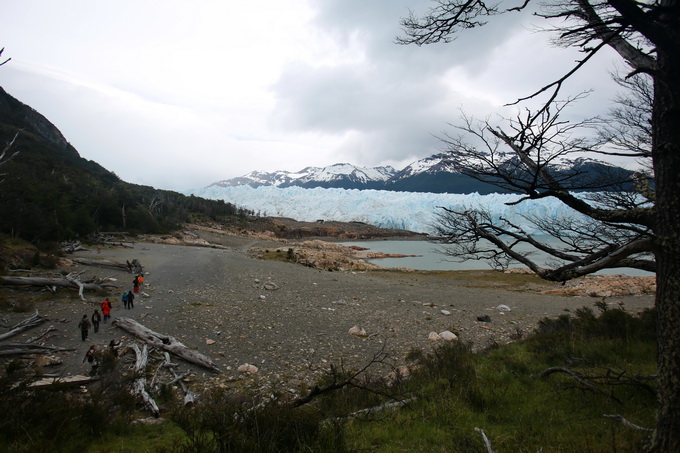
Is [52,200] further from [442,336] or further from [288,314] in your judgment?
[442,336]

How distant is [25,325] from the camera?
8.79 metres

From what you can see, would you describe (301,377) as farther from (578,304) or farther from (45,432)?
(578,304)

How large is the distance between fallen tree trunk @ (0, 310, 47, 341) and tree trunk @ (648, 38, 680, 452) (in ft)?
37.9

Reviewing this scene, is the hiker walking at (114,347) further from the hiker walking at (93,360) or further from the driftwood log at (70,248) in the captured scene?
the driftwood log at (70,248)

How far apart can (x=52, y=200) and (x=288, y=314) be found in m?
28.0

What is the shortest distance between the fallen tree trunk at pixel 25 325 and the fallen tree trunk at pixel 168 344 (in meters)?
2.05

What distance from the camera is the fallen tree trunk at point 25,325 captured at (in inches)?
315

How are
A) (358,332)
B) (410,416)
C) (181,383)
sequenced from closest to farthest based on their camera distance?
(410,416), (181,383), (358,332)

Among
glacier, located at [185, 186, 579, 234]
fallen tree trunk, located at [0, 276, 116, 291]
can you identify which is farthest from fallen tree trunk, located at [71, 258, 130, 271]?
glacier, located at [185, 186, 579, 234]

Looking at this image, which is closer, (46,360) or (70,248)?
(46,360)

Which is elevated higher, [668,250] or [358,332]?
[668,250]

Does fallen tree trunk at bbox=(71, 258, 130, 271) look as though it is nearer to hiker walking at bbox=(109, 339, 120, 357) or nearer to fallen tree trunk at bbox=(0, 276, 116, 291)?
fallen tree trunk at bbox=(0, 276, 116, 291)

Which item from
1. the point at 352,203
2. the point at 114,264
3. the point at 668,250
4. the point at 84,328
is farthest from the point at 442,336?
the point at 352,203

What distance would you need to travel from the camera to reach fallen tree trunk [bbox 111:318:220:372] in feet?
25.3
